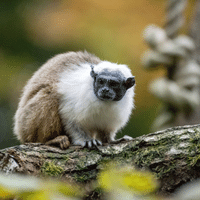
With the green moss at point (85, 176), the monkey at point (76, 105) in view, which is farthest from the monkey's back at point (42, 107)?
the green moss at point (85, 176)

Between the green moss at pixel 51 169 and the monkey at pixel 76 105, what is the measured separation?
0.66 m

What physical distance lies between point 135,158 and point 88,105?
933 mm

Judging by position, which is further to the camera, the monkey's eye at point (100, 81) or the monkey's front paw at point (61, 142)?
the monkey's eye at point (100, 81)

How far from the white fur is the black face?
0.24ft

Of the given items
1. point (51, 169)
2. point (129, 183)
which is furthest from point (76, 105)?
point (129, 183)

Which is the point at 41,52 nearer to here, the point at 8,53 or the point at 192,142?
the point at 8,53

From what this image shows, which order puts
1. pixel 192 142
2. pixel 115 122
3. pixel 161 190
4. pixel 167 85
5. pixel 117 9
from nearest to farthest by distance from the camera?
1. pixel 161 190
2. pixel 192 142
3. pixel 115 122
4. pixel 167 85
5. pixel 117 9

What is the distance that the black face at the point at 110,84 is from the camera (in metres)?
2.95

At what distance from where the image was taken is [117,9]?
6.64 m

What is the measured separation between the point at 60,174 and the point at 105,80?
1.13 meters

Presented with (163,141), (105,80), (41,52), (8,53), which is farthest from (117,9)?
(163,141)

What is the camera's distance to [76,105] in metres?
3.05

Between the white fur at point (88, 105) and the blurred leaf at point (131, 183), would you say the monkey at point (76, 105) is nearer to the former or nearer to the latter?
the white fur at point (88, 105)

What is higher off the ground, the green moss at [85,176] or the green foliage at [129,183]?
the green moss at [85,176]
